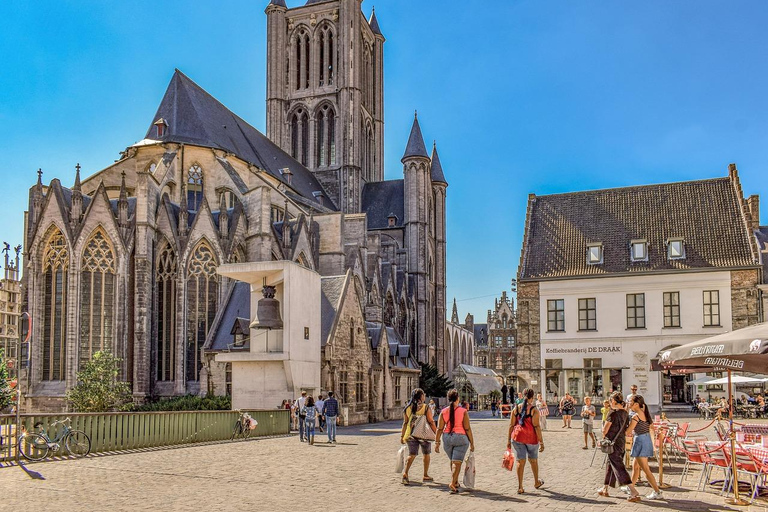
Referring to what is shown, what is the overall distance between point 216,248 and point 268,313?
50.5ft

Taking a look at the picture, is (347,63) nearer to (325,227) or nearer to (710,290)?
(325,227)

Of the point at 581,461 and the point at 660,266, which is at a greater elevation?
the point at 660,266

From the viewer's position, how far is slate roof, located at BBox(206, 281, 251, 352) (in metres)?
27.9

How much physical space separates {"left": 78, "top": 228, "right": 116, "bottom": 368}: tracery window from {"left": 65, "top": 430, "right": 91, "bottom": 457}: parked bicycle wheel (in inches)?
754

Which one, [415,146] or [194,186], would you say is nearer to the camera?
[194,186]

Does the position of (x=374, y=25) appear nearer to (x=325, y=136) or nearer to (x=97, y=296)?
(x=325, y=136)

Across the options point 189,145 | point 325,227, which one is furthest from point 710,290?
point 189,145

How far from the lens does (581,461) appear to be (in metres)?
14.5

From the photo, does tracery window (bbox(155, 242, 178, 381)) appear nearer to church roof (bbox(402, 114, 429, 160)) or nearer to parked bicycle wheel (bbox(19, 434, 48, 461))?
parked bicycle wheel (bbox(19, 434, 48, 461))

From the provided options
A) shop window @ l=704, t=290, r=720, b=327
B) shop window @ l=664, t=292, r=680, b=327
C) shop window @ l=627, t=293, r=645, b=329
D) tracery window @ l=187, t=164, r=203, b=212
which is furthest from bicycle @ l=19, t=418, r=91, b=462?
tracery window @ l=187, t=164, r=203, b=212

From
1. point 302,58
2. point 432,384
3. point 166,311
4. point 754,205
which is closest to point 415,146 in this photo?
point 302,58

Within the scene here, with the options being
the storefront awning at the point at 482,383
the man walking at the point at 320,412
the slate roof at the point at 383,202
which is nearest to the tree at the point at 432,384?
the storefront awning at the point at 482,383

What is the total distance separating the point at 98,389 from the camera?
28578mm

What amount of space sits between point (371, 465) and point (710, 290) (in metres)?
21.1
